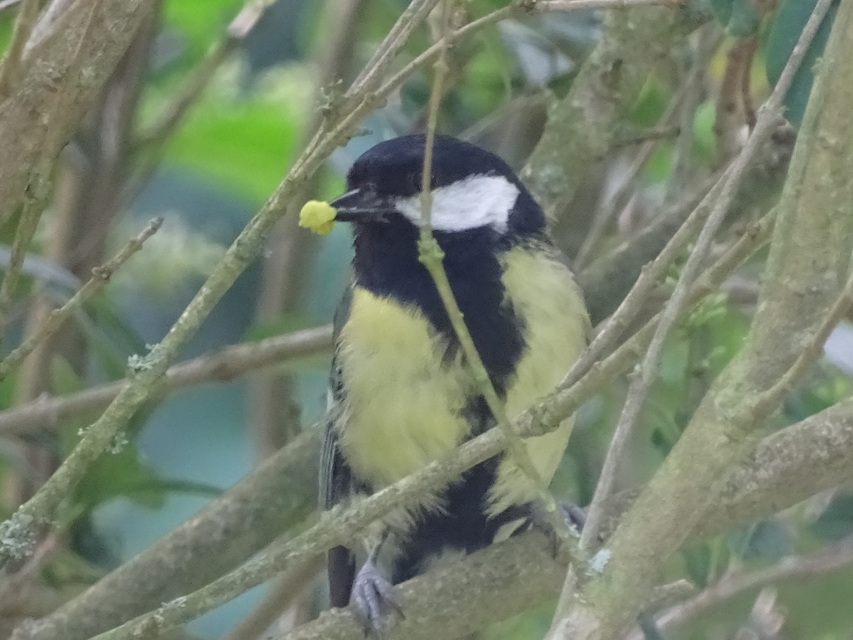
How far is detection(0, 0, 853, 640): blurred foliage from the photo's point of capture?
1.20m

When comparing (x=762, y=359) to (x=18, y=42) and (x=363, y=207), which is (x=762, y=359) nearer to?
(x=18, y=42)

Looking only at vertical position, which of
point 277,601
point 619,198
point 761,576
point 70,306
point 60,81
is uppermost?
point 60,81

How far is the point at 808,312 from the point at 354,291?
0.62 meters

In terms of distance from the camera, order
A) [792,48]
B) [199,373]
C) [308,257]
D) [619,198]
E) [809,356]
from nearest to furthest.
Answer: [809,356]
[792,48]
[199,373]
[619,198]
[308,257]

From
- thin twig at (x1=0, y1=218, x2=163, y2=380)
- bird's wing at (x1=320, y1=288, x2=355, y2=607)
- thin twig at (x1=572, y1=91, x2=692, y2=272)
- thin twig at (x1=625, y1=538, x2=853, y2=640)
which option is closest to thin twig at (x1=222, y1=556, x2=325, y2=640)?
bird's wing at (x1=320, y1=288, x2=355, y2=607)

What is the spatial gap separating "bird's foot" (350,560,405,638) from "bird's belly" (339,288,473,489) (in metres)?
0.10

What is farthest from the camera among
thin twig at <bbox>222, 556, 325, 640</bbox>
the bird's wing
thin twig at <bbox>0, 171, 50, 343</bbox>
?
thin twig at <bbox>222, 556, 325, 640</bbox>

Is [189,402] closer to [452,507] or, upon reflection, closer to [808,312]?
[452,507]

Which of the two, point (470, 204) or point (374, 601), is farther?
point (470, 204)

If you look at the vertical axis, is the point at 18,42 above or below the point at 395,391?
above

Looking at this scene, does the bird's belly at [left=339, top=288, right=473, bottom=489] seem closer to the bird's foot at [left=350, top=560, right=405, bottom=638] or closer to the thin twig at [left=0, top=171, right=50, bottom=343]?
the bird's foot at [left=350, top=560, right=405, bottom=638]

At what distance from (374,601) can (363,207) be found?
368mm

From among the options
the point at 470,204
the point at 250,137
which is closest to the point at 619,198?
the point at 470,204

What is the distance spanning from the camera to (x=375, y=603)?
1.02 meters
